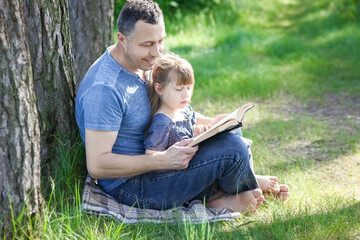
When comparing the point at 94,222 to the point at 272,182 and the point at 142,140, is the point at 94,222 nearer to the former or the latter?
the point at 142,140

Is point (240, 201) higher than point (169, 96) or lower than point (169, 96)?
lower

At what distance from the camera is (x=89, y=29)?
499 cm

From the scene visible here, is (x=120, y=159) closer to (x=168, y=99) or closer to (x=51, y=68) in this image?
(x=168, y=99)

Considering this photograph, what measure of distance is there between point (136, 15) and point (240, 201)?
4.46ft

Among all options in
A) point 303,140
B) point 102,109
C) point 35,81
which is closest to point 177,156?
point 102,109

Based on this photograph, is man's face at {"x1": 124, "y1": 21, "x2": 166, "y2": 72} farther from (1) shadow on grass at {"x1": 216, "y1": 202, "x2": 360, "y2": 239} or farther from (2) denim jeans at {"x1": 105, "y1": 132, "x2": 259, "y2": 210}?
(1) shadow on grass at {"x1": 216, "y1": 202, "x2": 360, "y2": 239}

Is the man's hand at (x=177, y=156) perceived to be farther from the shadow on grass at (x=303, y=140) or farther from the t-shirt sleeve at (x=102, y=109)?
the shadow on grass at (x=303, y=140)

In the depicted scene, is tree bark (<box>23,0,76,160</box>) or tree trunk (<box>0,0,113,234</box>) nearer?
tree trunk (<box>0,0,113,234</box>)

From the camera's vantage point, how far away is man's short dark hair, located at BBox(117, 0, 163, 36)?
3.21 m

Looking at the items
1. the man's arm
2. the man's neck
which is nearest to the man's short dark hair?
the man's neck

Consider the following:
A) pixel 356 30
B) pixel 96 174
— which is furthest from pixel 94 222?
pixel 356 30

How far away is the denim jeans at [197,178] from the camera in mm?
3342

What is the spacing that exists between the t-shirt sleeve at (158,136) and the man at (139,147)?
0.29ft

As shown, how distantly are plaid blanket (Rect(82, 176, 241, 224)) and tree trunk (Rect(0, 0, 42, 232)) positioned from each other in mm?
518
